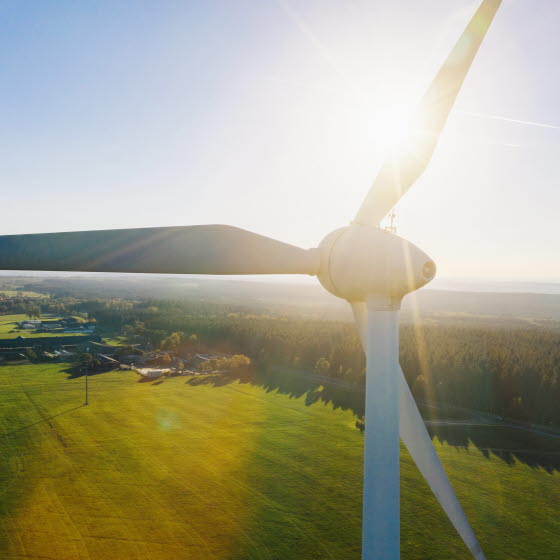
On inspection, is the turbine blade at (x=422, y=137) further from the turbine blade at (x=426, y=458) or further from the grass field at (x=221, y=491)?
the grass field at (x=221, y=491)

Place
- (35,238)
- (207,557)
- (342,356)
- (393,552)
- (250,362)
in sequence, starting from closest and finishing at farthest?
(35,238) → (393,552) → (207,557) → (342,356) → (250,362)

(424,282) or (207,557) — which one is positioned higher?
(424,282)

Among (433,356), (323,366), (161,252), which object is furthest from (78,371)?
(161,252)

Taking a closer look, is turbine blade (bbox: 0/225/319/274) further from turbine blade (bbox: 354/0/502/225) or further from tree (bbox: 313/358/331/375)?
tree (bbox: 313/358/331/375)

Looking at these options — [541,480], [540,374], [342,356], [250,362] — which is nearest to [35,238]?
[541,480]

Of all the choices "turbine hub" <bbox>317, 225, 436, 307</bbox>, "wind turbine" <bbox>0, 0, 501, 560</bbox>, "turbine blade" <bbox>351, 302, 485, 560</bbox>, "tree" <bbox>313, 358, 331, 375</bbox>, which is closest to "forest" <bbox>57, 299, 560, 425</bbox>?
"tree" <bbox>313, 358, 331, 375</bbox>

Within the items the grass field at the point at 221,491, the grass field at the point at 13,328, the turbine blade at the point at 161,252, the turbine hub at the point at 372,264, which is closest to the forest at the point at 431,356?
the grass field at the point at 221,491

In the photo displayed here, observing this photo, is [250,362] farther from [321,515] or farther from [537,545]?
[537,545]
